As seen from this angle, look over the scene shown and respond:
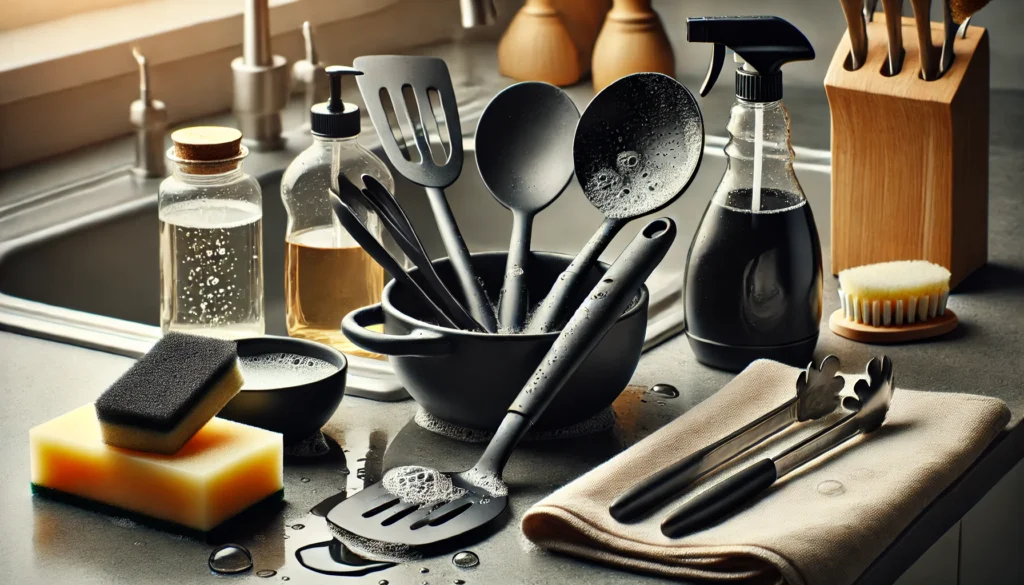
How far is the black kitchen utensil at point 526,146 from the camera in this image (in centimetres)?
95

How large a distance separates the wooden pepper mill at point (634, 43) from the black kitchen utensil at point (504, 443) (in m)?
0.91

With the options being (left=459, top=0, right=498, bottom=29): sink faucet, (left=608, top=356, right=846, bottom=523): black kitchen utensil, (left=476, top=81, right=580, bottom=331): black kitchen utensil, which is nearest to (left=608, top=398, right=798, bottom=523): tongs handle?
(left=608, top=356, right=846, bottom=523): black kitchen utensil

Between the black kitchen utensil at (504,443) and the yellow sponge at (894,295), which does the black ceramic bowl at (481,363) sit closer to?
the black kitchen utensil at (504,443)

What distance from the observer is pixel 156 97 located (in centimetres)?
158

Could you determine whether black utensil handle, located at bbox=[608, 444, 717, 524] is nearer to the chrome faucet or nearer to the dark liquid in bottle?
the dark liquid in bottle

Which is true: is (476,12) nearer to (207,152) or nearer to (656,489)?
(207,152)

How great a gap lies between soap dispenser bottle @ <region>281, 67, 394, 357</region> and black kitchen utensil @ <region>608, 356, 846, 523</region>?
0.35 metres

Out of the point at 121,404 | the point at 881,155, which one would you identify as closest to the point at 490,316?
the point at 121,404

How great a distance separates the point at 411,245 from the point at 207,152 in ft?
0.58

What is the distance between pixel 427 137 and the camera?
981 mm

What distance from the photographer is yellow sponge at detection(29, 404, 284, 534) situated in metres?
0.73

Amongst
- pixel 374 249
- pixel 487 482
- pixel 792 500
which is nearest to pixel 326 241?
pixel 374 249

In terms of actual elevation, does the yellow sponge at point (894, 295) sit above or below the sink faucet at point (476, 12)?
below

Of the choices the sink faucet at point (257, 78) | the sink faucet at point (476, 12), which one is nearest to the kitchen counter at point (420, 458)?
the sink faucet at point (476, 12)
